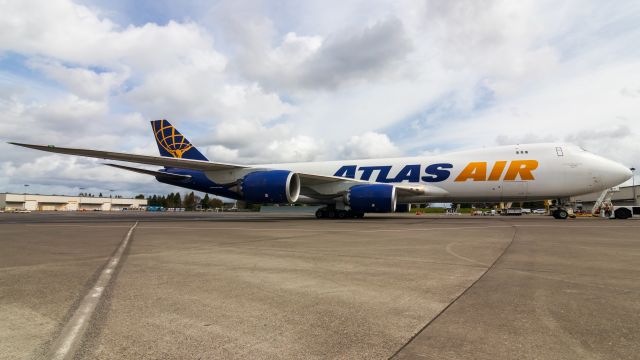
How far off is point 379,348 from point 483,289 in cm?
195

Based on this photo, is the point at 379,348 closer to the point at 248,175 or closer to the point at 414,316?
the point at 414,316

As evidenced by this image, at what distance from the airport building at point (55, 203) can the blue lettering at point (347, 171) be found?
98.5m

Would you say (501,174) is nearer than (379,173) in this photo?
Yes

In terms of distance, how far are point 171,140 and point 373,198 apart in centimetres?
1462

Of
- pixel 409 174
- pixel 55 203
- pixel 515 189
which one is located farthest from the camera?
pixel 55 203

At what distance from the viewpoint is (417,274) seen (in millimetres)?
4297

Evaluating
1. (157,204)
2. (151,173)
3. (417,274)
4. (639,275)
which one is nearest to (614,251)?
(639,275)

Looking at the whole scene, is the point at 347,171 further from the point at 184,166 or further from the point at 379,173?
the point at 184,166

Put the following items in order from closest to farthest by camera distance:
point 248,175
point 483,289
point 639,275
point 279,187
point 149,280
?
point 483,289, point 149,280, point 639,275, point 279,187, point 248,175

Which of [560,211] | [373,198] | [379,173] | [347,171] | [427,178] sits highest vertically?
[347,171]

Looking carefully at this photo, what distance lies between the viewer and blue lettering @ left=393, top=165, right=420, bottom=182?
19516 millimetres

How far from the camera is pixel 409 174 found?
1970 cm

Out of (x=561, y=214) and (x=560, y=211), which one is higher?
(x=560, y=211)

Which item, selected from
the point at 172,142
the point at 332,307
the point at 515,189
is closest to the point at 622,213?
the point at 515,189
